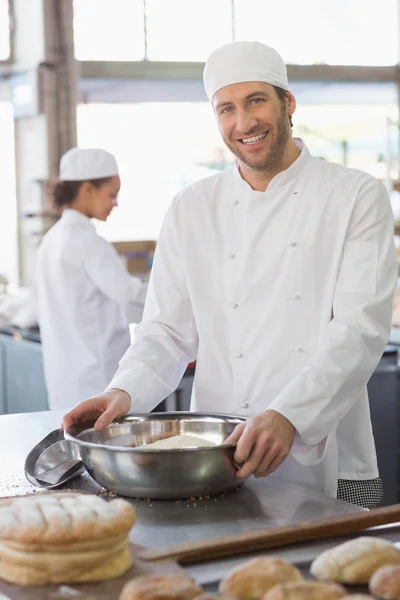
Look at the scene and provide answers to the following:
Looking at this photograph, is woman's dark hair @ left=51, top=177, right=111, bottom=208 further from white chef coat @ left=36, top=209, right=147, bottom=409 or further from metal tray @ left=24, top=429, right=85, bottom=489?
metal tray @ left=24, top=429, right=85, bottom=489

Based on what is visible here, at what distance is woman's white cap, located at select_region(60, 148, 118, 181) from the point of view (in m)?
4.00

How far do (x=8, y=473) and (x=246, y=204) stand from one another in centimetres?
82

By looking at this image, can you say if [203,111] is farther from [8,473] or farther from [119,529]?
[119,529]

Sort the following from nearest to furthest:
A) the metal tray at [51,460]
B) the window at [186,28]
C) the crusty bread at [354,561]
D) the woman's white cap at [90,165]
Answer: the crusty bread at [354,561] → the metal tray at [51,460] → the woman's white cap at [90,165] → the window at [186,28]

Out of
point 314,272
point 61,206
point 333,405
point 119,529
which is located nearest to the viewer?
point 119,529

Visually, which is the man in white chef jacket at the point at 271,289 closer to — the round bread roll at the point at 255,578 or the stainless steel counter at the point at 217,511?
the stainless steel counter at the point at 217,511

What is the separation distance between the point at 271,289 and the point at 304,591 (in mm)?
1056

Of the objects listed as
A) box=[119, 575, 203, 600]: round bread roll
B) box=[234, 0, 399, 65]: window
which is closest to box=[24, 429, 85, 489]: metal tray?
box=[119, 575, 203, 600]: round bread roll

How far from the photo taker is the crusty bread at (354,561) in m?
1.18

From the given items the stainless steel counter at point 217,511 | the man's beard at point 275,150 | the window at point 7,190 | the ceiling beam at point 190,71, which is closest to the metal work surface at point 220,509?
the stainless steel counter at point 217,511

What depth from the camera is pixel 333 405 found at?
5.98ft

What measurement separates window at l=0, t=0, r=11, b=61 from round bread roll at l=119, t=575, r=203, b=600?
6.94 meters

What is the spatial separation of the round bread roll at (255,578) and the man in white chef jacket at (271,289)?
2.18 ft

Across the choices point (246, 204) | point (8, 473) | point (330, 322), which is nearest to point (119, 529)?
point (8, 473)
